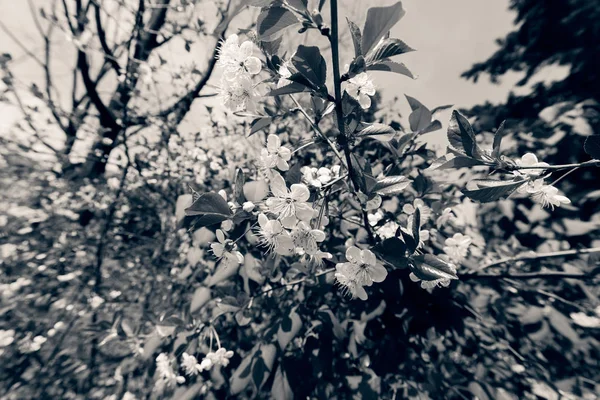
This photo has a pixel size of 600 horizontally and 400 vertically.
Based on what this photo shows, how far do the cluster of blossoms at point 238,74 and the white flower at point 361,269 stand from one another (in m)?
0.43

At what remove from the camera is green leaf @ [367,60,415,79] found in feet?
2.04

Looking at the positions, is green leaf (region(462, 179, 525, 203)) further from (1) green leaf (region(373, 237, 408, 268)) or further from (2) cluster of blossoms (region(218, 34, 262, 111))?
(2) cluster of blossoms (region(218, 34, 262, 111))

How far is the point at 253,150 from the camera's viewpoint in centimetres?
280

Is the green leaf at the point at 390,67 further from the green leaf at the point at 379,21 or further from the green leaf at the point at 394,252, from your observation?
the green leaf at the point at 394,252

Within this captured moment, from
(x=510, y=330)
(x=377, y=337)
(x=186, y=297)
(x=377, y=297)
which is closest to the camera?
(x=377, y=297)

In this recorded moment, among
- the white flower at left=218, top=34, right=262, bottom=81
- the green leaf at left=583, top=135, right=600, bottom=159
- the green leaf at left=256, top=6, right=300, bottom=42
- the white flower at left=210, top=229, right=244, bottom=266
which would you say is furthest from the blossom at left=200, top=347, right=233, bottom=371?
Result: the green leaf at left=583, top=135, right=600, bottom=159

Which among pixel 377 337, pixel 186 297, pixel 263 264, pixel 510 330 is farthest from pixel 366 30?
pixel 186 297

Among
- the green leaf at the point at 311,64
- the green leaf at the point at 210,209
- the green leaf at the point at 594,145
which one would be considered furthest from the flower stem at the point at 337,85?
the green leaf at the point at 594,145

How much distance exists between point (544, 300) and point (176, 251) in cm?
237

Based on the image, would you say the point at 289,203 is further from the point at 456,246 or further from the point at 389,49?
the point at 456,246

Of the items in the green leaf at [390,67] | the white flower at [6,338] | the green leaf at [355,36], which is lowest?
the white flower at [6,338]

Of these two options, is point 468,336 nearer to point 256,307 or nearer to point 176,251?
point 256,307

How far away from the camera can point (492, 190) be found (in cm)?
62

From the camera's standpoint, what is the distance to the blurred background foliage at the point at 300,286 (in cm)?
128
